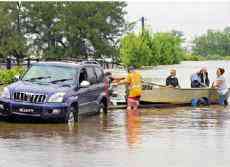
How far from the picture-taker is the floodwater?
10.6 metres

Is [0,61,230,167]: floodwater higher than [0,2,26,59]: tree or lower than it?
lower

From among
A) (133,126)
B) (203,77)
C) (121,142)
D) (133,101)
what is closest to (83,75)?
(133,126)

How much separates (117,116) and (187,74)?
79.0 feet

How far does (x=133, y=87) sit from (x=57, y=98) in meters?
4.92

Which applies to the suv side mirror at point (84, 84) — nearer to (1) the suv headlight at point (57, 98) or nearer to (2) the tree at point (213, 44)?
(1) the suv headlight at point (57, 98)

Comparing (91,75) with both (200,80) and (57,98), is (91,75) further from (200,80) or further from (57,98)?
(200,80)

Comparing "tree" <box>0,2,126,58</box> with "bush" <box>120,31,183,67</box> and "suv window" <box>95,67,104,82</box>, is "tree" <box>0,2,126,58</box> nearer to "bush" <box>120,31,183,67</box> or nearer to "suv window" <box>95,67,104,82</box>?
"bush" <box>120,31,183,67</box>

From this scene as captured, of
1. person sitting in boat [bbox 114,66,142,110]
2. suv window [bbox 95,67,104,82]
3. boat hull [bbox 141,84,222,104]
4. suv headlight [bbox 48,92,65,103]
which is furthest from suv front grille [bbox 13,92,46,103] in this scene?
boat hull [bbox 141,84,222,104]

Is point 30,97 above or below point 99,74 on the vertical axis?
below

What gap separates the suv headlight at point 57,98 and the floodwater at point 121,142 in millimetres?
620

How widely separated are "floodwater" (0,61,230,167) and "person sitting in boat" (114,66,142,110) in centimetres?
134

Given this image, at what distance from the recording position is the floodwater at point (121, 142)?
1062cm

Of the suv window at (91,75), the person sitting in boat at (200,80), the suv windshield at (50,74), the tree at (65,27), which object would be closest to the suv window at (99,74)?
the suv window at (91,75)

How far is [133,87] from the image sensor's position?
21.0 meters
